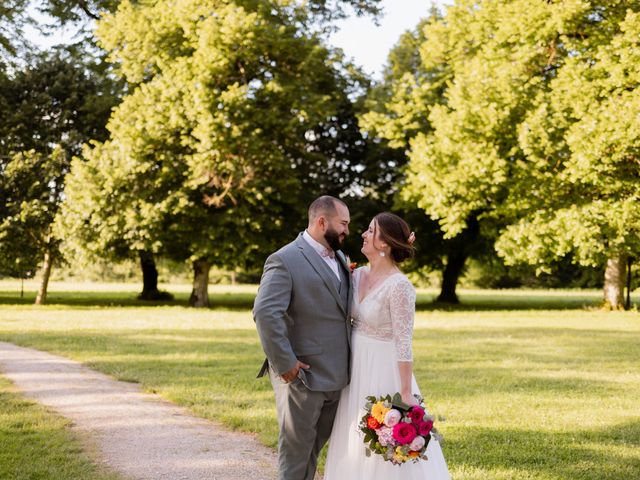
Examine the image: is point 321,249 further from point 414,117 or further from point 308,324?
point 414,117

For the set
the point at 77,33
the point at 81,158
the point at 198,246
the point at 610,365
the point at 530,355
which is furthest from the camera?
the point at 77,33

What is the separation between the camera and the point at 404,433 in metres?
4.56

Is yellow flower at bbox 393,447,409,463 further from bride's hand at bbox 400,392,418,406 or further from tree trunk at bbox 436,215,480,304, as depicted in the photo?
tree trunk at bbox 436,215,480,304

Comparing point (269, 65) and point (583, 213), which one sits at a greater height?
point (269, 65)

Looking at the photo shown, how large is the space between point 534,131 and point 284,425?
2043cm

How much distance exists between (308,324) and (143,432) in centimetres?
376

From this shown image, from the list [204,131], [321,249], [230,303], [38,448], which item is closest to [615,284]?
[230,303]

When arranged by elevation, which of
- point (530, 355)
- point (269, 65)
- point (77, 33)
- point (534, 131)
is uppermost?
point (77, 33)

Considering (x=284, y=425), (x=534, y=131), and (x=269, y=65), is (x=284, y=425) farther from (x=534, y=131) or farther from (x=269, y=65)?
(x=269, y=65)

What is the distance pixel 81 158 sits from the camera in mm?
30094

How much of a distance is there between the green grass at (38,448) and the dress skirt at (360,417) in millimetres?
2242

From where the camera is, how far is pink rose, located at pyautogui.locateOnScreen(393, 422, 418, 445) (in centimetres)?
455

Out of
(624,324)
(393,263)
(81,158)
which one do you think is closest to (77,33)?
(81,158)

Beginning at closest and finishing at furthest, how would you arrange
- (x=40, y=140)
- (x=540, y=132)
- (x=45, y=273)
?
1. (x=540, y=132)
2. (x=40, y=140)
3. (x=45, y=273)
